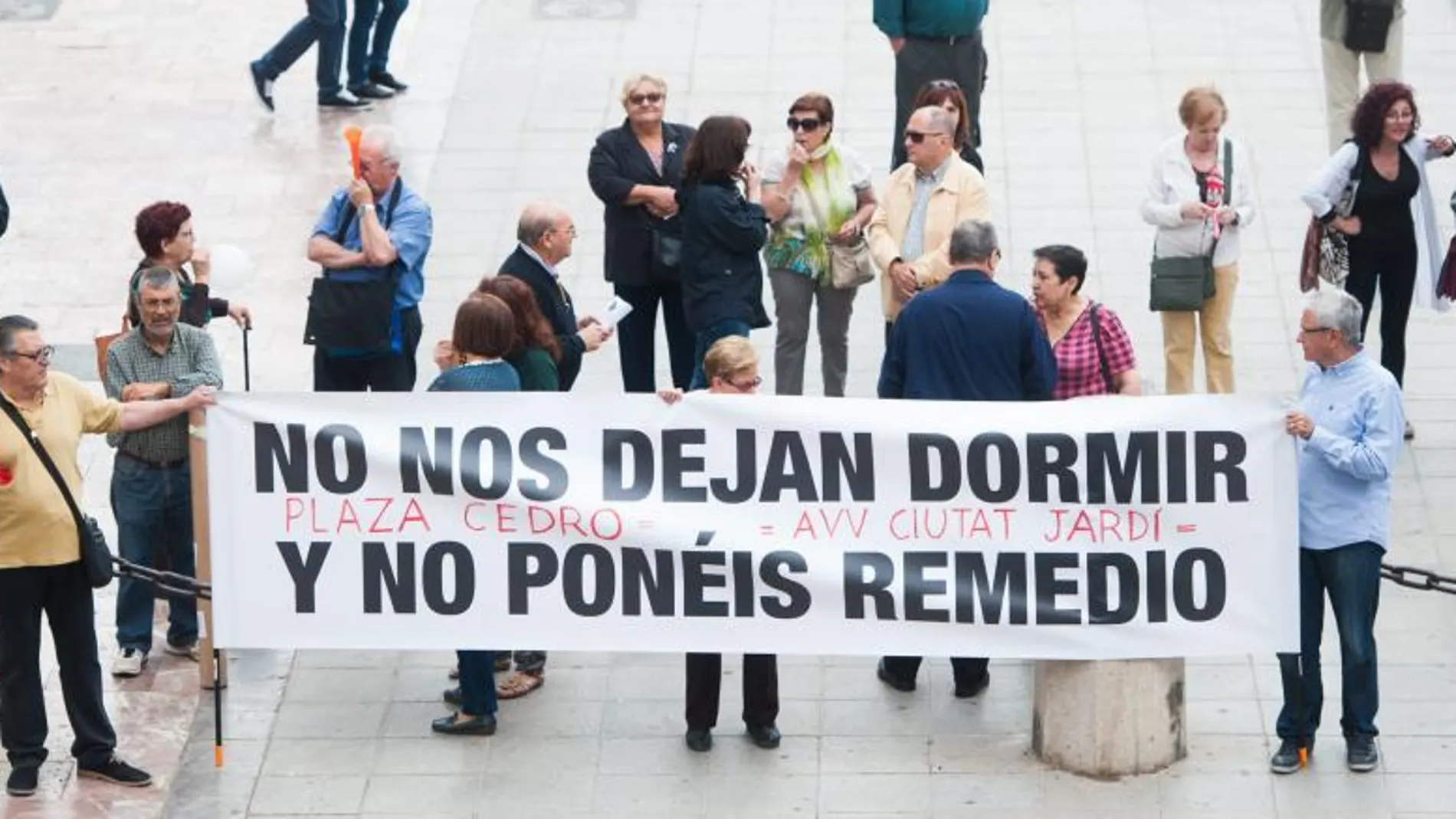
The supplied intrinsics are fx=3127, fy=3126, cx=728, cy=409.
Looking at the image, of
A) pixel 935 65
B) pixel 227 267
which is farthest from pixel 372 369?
pixel 935 65

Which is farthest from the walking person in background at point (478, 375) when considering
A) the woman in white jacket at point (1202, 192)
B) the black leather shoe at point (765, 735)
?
the woman in white jacket at point (1202, 192)

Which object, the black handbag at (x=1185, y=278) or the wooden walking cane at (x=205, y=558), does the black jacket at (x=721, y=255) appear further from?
the wooden walking cane at (x=205, y=558)

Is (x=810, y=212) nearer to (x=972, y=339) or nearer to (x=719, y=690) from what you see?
(x=972, y=339)

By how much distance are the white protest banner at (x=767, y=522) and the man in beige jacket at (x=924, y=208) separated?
2.10 m

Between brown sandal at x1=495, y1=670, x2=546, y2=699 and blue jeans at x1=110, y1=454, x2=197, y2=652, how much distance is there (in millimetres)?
1261

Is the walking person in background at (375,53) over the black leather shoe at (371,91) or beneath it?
over

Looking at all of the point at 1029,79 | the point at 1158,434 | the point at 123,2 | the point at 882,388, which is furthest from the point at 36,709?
the point at 123,2

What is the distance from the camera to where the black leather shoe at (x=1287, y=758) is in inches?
445

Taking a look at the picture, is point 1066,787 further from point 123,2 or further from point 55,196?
point 123,2

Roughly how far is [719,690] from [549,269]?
2.07m

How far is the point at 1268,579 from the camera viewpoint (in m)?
11.1

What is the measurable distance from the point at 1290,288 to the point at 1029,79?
3106mm

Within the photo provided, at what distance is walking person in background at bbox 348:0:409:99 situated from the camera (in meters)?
18.5

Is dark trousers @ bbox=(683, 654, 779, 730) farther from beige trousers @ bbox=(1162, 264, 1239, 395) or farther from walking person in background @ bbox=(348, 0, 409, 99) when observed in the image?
walking person in background @ bbox=(348, 0, 409, 99)
